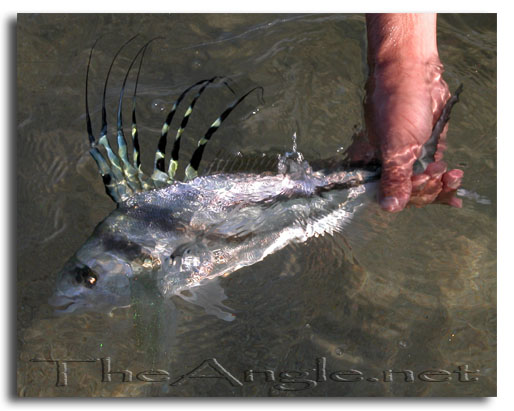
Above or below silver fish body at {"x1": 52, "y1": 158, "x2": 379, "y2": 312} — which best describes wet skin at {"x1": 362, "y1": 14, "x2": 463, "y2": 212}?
above

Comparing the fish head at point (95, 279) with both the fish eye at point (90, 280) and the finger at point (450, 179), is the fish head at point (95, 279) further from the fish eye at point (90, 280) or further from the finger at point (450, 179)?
the finger at point (450, 179)

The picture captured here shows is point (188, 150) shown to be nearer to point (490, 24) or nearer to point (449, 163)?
point (449, 163)

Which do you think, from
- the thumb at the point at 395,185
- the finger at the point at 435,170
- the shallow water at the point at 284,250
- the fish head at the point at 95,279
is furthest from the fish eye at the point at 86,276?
the finger at the point at 435,170

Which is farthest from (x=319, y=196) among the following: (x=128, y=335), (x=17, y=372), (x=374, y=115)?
(x=17, y=372)

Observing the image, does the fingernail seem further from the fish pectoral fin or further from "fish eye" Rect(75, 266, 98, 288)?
"fish eye" Rect(75, 266, 98, 288)

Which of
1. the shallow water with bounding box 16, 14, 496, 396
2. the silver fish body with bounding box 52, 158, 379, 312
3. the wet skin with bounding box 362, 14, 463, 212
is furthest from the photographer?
the shallow water with bounding box 16, 14, 496, 396

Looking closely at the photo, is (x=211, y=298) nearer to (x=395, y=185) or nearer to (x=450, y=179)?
(x=395, y=185)

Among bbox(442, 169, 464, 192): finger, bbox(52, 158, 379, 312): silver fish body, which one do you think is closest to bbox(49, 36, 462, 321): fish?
bbox(52, 158, 379, 312): silver fish body

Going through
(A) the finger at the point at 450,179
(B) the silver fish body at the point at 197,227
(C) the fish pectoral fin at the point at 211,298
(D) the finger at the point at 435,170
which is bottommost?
(C) the fish pectoral fin at the point at 211,298
